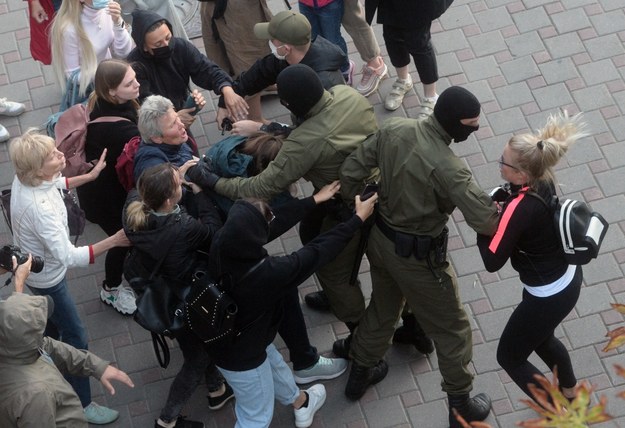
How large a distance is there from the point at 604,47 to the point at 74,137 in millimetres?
3961

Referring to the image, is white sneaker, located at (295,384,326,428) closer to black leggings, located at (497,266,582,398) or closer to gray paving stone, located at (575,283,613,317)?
black leggings, located at (497,266,582,398)

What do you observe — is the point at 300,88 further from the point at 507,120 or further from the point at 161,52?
the point at 507,120

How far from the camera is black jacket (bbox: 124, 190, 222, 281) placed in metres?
4.67

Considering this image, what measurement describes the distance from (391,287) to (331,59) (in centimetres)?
131

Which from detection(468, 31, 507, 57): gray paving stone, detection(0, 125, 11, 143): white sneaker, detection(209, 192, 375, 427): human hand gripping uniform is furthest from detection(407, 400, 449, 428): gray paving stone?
detection(0, 125, 11, 143): white sneaker

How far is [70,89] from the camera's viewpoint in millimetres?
5984

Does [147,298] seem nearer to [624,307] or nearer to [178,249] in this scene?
[178,249]

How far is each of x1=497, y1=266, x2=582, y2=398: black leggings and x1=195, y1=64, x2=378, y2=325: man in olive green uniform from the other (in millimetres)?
1175

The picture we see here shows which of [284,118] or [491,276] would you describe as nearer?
[491,276]

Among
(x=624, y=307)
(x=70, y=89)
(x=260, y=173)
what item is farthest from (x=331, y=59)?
(x=624, y=307)

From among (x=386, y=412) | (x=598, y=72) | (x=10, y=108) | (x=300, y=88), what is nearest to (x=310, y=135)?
(x=300, y=88)

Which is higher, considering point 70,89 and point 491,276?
point 70,89

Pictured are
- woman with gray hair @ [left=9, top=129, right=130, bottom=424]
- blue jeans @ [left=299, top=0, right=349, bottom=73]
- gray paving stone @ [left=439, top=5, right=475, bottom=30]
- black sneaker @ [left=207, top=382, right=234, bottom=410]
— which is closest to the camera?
woman with gray hair @ [left=9, top=129, right=130, bottom=424]

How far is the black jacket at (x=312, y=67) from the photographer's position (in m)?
5.34
